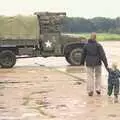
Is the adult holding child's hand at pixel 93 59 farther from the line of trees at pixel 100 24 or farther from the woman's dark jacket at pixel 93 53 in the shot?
the line of trees at pixel 100 24

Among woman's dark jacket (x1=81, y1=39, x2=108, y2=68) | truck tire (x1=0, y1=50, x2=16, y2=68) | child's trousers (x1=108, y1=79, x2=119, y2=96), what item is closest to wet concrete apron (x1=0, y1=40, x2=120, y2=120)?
child's trousers (x1=108, y1=79, x2=119, y2=96)

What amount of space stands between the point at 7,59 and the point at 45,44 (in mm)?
1901

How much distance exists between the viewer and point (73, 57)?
2966cm

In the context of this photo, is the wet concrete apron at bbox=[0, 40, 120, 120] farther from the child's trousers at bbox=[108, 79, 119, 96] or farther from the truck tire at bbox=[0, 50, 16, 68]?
the truck tire at bbox=[0, 50, 16, 68]

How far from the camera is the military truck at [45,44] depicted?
94.2 ft

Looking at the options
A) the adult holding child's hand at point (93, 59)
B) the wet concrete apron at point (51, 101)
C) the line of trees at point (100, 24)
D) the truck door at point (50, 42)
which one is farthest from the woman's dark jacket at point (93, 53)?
the line of trees at point (100, 24)

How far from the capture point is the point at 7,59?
28688 millimetres

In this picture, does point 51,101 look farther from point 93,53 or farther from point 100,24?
point 100,24

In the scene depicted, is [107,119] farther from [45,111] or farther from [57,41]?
[57,41]

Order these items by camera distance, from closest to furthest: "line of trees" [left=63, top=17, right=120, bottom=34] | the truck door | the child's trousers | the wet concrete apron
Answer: the wet concrete apron → the child's trousers → the truck door → "line of trees" [left=63, top=17, right=120, bottom=34]

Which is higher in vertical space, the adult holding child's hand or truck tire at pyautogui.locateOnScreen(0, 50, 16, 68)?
the adult holding child's hand

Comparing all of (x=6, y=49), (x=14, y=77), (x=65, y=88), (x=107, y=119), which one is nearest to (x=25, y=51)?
(x=6, y=49)

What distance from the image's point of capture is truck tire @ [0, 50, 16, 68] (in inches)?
1121

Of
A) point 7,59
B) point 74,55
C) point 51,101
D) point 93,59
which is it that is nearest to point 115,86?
point 93,59
